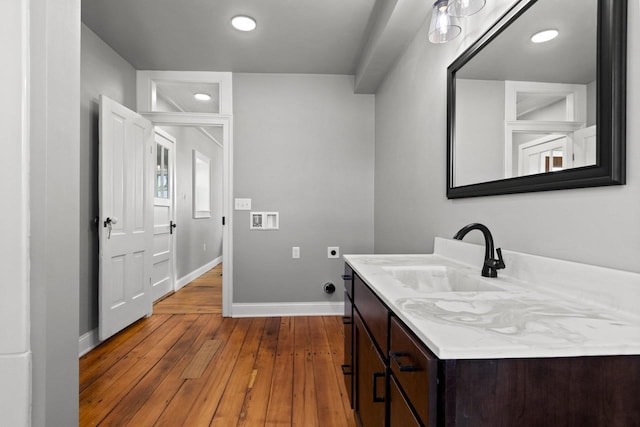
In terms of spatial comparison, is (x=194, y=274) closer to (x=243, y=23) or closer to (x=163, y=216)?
(x=163, y=216)

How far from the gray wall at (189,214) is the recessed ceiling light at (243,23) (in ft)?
6.61

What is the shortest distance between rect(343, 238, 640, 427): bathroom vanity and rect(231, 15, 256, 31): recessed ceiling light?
2.25 metres

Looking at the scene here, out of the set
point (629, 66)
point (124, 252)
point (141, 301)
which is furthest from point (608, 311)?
point (141, 301)

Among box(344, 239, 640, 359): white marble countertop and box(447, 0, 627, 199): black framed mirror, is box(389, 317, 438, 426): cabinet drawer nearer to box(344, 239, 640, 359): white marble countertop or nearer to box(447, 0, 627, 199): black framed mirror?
box(344, 239, 640, 359): white marble countertop

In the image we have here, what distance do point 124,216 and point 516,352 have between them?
3.04 meters

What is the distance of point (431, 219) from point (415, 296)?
119 centimetres

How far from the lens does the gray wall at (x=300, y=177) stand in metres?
3.35

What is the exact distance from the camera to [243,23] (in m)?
2.47

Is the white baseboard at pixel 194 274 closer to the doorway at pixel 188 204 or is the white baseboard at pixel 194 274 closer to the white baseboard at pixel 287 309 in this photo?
the doorway at pixel 188 204

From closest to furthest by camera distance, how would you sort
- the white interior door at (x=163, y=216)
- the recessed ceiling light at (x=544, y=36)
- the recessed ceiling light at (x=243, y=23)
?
the recessed ceiling light at (x=544, y=36) < the recessed ceiling light at (x=243, y=23) < the white interior door at (x=163, y=216)

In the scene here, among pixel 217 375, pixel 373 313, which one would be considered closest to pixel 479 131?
pixel 373 313

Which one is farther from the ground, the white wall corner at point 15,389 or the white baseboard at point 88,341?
the white wall corner at point 15,389

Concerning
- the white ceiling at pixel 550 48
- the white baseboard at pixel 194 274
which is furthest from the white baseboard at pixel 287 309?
the white ceiling at pixel 550 48

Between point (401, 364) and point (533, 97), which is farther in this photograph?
point (533, 97)
